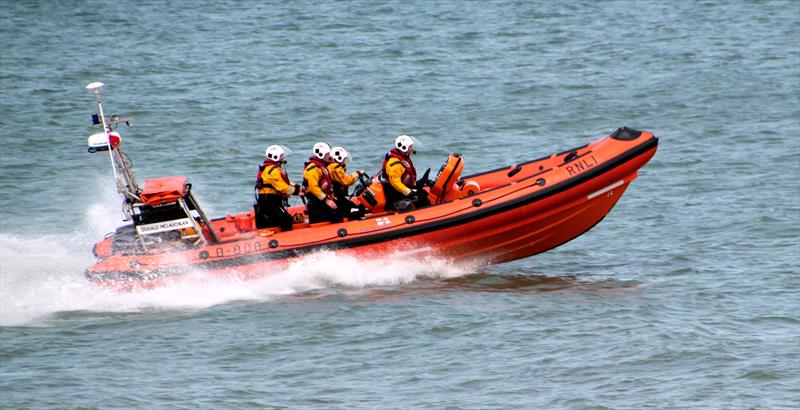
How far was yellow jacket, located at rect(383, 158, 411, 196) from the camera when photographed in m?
14.4

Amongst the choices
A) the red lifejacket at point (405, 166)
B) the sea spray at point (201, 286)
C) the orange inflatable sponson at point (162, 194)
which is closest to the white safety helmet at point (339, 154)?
the red lifejacket at point (405, 166)

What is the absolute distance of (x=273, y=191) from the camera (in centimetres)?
1423

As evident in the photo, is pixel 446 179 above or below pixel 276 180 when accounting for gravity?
below

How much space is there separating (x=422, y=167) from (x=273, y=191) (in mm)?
6236

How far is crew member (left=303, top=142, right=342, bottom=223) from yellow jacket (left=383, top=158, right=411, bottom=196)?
2.05 feet

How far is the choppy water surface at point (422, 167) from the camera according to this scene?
39.8ft

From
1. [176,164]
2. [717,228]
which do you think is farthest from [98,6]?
[717,228]

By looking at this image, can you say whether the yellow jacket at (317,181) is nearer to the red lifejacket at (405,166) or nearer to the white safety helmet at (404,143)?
the red lifejacket at (405,166)

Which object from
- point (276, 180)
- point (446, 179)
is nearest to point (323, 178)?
point (276, 180)

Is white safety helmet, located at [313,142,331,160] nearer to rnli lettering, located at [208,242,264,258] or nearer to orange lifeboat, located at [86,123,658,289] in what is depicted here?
orange lifeboat, located at [86,123,658,289]

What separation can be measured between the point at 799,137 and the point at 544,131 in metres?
3.99

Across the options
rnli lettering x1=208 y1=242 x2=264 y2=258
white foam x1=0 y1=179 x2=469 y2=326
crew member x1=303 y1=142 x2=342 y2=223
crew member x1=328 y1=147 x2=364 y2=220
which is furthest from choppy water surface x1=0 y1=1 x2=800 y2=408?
crew member x1=328 y1=147 x2=364 y2=220

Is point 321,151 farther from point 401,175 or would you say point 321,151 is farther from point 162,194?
point 162,194

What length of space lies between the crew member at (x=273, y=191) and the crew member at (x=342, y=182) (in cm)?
43
